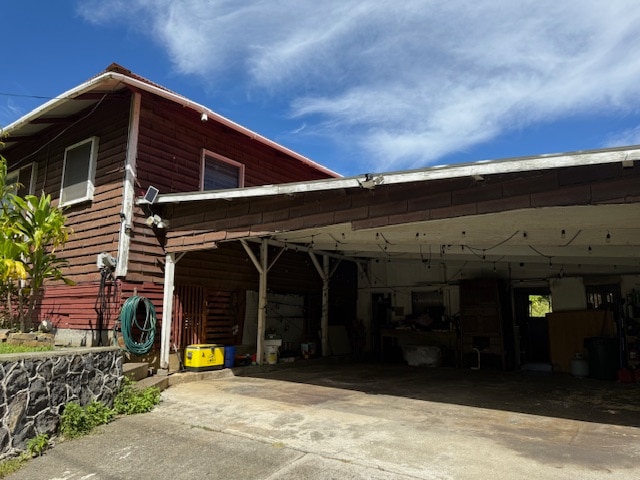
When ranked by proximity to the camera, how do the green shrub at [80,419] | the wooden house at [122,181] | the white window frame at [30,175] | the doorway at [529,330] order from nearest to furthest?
the green shrub at [80,419] < the wooden house at [122,181] < the white window frame at [30,175] < the doorway at [529,330]

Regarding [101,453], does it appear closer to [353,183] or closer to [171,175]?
[353,183]

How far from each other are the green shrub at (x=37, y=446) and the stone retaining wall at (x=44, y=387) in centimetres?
5

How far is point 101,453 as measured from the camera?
14.6ft

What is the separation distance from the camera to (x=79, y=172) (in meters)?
9.48

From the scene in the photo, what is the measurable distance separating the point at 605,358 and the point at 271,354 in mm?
7180

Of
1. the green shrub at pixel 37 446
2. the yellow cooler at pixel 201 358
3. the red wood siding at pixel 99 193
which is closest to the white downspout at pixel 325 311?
the yellow cooler at pixel 201 358

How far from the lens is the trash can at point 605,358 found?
9.41 m

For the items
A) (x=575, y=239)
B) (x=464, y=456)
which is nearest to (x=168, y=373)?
(x=464, y=456)

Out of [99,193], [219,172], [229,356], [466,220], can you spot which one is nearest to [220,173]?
[219,172]

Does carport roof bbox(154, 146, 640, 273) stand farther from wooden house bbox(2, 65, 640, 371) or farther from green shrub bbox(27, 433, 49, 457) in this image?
green shrub bbox(27, 433, 49, 457)

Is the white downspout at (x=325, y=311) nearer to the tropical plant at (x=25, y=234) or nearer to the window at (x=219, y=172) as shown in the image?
the window at (x=219, y=172)

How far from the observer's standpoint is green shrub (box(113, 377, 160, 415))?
19.2 feet

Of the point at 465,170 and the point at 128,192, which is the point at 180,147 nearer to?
the point at 128,192

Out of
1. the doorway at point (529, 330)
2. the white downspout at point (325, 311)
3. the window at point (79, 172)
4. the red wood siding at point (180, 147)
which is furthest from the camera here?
the white downspout at point (325, 311)
